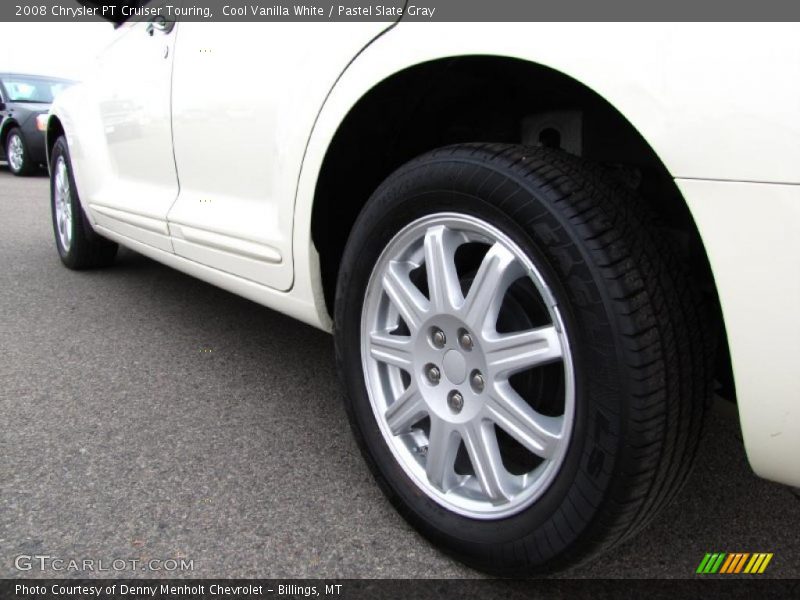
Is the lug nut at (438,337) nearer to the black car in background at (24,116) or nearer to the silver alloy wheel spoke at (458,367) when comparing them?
the silver alloy wheel spoke at (458,367)

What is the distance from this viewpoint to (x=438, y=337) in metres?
A: 1.36

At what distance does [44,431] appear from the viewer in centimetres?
188

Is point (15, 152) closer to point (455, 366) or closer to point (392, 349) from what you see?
point (392, 349)

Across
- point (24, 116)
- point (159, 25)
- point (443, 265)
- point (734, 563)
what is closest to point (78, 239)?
point (159, 25)

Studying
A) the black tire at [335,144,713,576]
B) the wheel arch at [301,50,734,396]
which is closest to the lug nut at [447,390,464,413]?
the black tire at [335,144,713,576]

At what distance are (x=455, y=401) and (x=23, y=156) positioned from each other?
10.8 m

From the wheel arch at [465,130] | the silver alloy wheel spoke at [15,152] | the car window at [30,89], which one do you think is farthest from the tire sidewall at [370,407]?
the car window at [30,89]

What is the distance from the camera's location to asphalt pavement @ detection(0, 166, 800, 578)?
1.38 metres

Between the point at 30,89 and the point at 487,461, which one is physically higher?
the point at 30,89

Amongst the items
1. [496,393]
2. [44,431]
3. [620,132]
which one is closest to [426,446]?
[496,393]

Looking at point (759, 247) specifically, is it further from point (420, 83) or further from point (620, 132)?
point (420, 83)

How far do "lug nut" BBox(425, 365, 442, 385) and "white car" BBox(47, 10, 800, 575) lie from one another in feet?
0.05

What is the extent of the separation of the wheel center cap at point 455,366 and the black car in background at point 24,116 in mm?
10309

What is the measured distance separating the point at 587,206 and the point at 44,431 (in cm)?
167
